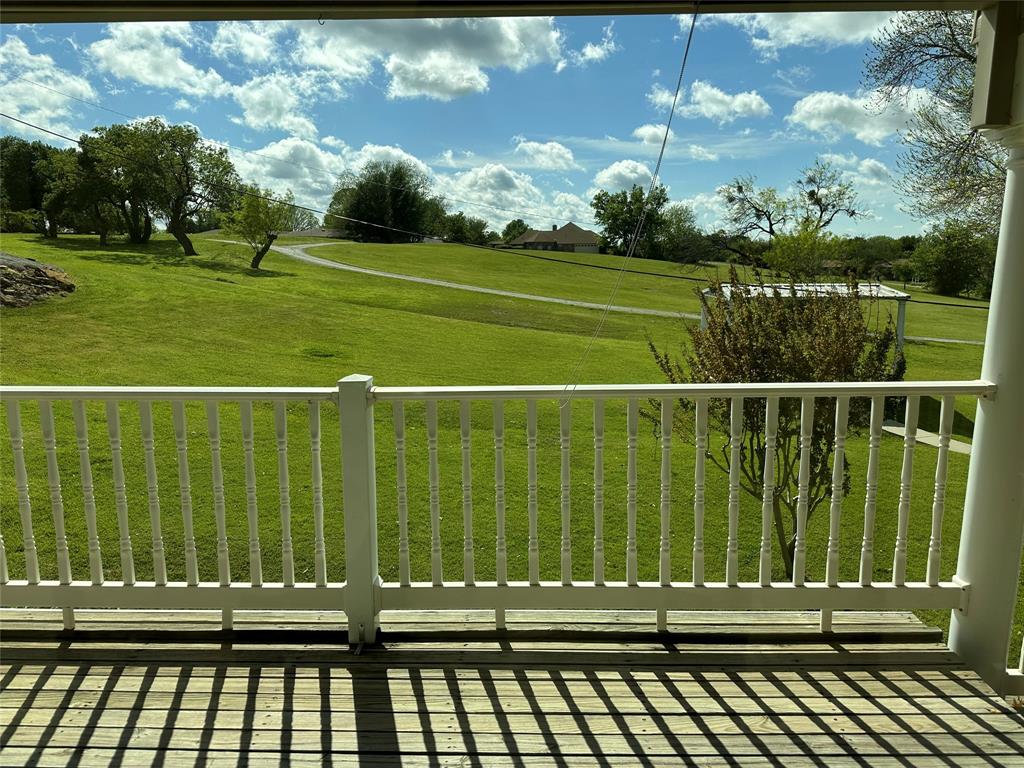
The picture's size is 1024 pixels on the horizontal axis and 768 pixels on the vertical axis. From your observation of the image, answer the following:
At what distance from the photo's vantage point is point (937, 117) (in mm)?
5641

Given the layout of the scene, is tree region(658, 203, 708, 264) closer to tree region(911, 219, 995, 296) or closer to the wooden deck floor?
tree region(911, 219, 995, 296)

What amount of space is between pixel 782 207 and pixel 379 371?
198 inches

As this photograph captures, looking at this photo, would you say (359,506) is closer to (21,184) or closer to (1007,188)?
(1007,188)

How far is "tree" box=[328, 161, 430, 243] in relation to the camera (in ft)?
17.0

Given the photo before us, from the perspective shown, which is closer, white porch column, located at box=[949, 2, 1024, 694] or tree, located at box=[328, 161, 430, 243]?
white porch column, located at box=[949, 2, 1024, 694]

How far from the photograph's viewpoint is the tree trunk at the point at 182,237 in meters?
7.47

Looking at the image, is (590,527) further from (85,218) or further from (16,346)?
(16,346)

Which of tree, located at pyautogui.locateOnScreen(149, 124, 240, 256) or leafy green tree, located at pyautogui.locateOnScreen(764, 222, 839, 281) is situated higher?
tree, located at pyautogui.locateOnScreen(149, 124, 240, 256)

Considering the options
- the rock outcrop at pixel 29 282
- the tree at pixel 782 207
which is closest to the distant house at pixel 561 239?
the tree at pixel 782 207

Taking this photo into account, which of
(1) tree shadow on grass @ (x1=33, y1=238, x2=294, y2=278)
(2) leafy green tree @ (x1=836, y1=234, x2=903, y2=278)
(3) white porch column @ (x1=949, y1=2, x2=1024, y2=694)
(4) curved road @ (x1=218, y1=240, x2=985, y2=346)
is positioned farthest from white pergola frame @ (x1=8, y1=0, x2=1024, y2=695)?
(1) tree shadow on grass @ (x1=33, y1=238, x2=294, y2=278)

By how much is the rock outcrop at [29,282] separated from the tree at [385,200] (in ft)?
14.5

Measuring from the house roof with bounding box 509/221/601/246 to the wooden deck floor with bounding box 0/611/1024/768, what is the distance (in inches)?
109

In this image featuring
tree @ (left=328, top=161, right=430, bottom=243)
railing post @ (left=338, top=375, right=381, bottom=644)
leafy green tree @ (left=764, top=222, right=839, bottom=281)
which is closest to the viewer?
railing post @ (left=338, top=375, right=381, bottom=644)

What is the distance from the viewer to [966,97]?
5.30 metres
